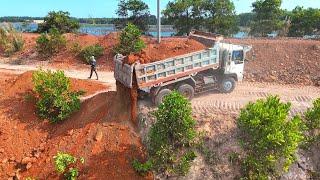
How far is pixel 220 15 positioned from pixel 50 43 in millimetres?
13447

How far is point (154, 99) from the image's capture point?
16266 mm

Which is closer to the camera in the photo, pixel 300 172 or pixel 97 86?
pixel 300 172

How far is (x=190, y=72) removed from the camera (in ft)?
54.6

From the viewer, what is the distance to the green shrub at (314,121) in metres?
14.0

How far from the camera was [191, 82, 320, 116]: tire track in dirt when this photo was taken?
16127 mm

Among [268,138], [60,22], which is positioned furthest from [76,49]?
[268,138]

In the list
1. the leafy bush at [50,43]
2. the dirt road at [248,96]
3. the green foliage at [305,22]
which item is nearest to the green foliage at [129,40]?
the dirt road at [248,96]

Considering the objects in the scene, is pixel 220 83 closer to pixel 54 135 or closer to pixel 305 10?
pixel 54 135

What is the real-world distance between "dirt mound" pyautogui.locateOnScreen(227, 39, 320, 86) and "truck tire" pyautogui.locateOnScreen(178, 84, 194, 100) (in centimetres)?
731

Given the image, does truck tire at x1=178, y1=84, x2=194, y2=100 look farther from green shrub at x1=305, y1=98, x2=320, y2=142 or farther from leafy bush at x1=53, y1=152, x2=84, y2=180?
leafy bush at x1=53, y1=152, x2=84, y2=180

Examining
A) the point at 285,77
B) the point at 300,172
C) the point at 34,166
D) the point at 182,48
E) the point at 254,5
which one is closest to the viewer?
the point at 300,172

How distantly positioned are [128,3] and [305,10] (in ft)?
47.1

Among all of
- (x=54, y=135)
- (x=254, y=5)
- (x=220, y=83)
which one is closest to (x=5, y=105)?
(x=54, y=135)

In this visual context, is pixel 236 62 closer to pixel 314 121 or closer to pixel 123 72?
pixel 314 121
